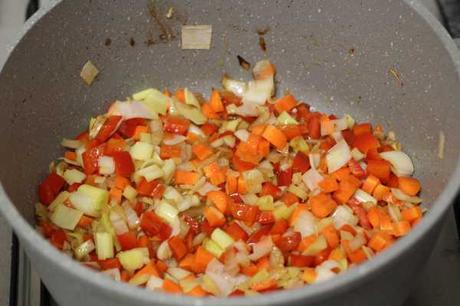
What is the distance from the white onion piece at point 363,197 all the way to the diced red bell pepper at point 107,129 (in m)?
0.45

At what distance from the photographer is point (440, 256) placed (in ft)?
4.00

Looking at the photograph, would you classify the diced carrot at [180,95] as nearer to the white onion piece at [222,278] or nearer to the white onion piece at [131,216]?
the white onion piece at [131,216]

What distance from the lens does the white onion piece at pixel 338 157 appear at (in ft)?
4.15

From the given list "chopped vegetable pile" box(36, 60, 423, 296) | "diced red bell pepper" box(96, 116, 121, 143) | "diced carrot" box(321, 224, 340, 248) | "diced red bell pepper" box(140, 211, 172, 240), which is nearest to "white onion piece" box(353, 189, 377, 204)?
"chopped vegetable pile" box(36, 60, 423, 296)

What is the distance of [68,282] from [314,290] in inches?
11.6

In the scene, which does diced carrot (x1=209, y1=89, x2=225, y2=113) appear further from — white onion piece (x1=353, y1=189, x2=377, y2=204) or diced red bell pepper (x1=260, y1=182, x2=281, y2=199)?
white onion piece (x1=353, y1=189, x2=377, y2=204)

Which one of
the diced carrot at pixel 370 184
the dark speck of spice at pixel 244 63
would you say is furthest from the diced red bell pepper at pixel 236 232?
the dark speck of spice at pixel 244 63

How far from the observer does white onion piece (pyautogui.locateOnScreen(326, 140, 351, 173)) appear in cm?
127

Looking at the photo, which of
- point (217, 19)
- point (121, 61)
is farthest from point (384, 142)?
point (121, 61)

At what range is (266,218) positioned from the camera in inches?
47.0

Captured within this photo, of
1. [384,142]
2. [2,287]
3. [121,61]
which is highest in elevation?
[121,61]

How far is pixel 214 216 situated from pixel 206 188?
7cm

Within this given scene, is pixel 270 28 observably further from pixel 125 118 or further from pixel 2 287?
pixel 2 287

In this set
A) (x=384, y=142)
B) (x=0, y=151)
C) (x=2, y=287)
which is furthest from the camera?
(x=384, y=142)
